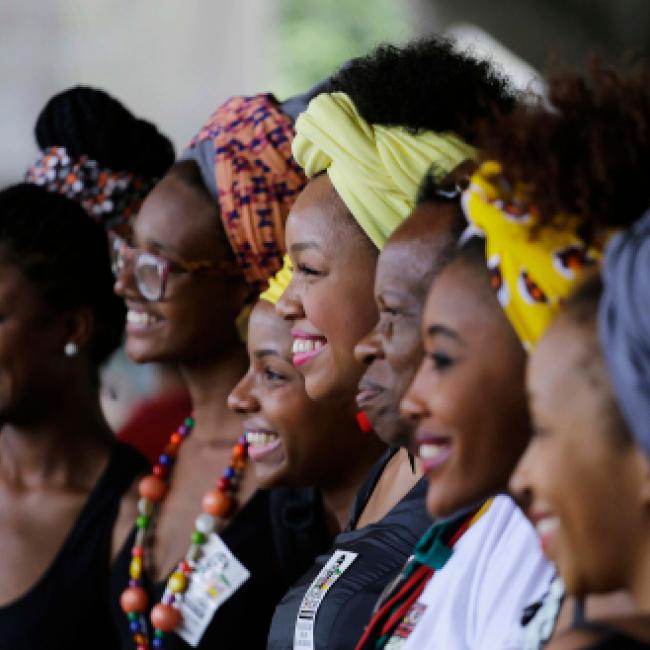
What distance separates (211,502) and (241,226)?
62cm

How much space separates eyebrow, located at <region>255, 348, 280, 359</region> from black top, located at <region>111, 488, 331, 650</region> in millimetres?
334

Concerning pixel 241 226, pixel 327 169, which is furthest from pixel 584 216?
pixel 241 226

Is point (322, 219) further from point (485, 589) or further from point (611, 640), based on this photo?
point (611, 640)

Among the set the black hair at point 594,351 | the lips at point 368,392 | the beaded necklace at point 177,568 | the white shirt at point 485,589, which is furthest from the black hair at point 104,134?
the black hair at point 594,351

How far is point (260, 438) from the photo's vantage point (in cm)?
267

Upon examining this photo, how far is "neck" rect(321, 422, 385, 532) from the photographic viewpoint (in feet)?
8.56

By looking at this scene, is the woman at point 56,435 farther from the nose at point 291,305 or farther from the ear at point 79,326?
the nose at point 291,305

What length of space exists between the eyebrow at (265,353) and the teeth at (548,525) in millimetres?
1280

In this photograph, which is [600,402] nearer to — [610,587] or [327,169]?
[610,587]

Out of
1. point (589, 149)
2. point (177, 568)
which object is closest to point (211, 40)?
point (177, 568)

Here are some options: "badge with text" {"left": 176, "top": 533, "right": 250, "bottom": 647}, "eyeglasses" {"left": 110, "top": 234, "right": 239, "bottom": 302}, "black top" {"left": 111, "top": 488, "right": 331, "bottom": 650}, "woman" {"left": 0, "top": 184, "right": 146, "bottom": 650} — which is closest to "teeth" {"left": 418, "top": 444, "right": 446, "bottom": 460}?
"black top" {"left": 111, "top": 488, "right": 331, "bottom": 650}

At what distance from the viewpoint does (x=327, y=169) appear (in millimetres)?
2371

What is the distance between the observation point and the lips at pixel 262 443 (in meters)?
2.63

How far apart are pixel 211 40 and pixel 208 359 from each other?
441 centimetres
